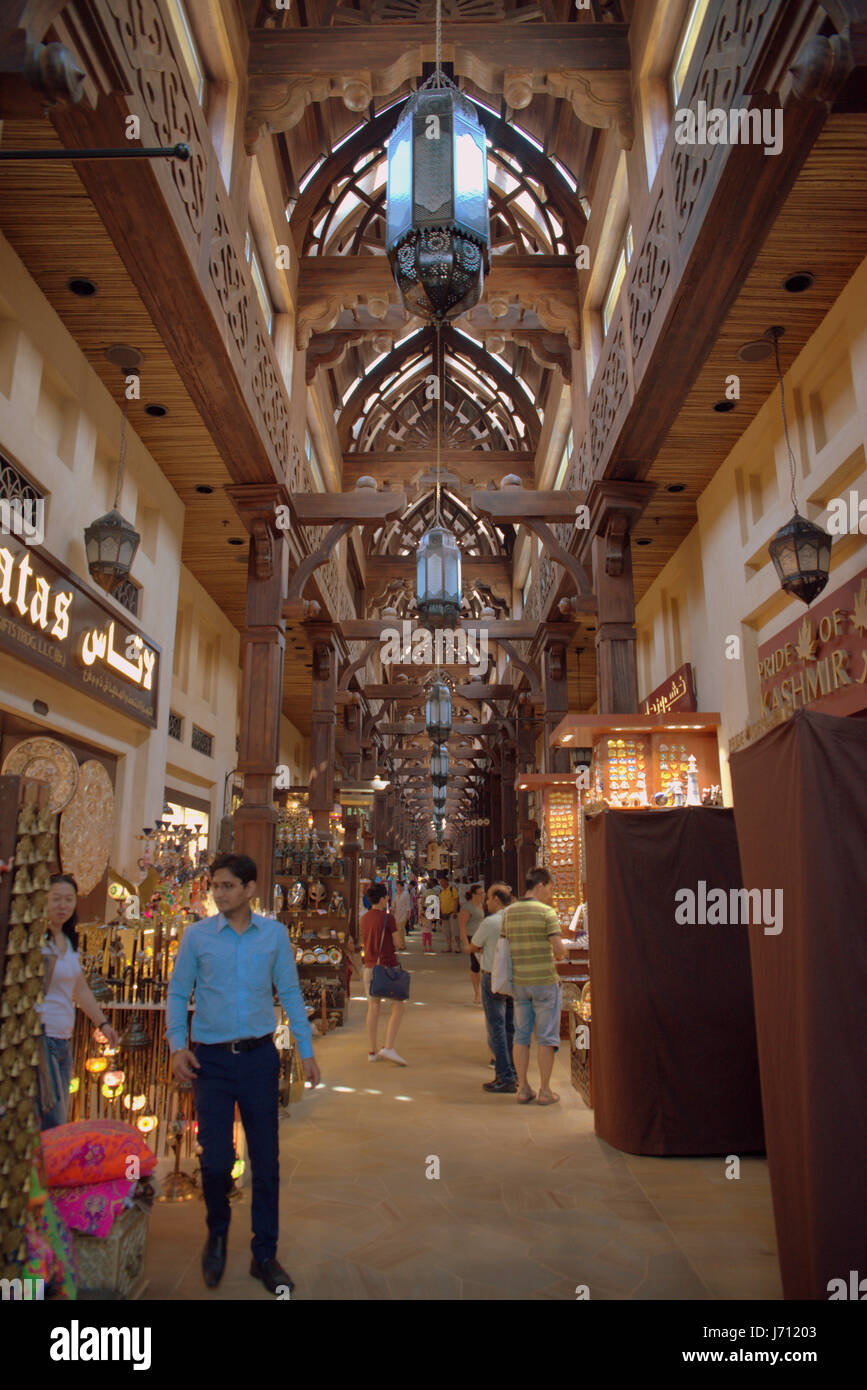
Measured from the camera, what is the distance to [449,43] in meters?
7.92

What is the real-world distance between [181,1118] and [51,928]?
1.58m

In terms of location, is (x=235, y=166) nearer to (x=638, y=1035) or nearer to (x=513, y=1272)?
(x=638, y=1035)

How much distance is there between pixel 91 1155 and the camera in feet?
11.1

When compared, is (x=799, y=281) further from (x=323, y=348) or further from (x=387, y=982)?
(x=323, y=348)

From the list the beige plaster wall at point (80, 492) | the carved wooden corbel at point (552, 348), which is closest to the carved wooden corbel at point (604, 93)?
the carved wooden corbel at point (552, 348)

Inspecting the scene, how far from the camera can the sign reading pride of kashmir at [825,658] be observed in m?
6.09

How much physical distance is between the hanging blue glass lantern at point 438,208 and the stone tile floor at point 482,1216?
4653 mm

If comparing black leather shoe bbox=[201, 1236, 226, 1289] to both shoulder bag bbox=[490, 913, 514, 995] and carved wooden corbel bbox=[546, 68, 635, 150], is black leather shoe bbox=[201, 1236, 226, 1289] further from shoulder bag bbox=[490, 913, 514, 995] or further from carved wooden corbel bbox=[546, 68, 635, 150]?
carved wooden corbel bbox=[546, 68, 635, 150]

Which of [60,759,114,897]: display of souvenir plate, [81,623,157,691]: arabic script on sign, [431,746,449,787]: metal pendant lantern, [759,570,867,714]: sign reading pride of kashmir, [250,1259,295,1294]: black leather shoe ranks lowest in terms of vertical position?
[250,1259,295,1294]: black leather shoe

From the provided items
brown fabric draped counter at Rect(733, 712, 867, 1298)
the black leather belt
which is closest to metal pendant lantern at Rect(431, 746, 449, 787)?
the black leather belt

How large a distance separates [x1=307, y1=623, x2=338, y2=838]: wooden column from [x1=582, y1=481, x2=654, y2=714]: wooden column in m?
6.25

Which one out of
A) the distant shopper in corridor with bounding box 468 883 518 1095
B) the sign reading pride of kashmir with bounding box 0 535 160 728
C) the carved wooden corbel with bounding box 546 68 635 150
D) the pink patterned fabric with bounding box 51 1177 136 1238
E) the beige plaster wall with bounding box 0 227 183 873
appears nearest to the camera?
the pink patterned fabric with bounding box 51 1177 136 1238

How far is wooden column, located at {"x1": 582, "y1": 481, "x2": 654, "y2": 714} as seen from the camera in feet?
30.9

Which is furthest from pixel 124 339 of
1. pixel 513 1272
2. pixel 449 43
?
pixel 513 1272
